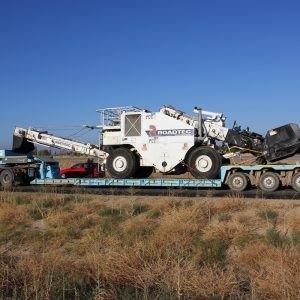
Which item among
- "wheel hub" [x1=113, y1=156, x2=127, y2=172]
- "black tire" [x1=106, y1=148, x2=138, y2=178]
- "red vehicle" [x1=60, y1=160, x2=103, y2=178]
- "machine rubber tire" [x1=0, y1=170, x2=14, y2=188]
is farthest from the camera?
"red vehicle" [x1=60, y1=160, x2=103, y2=178]

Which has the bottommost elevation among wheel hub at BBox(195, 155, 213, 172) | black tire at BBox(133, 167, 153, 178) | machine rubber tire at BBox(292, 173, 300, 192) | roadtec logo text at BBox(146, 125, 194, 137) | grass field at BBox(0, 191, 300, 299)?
grass field at BBox(0, 191, 300, 299)

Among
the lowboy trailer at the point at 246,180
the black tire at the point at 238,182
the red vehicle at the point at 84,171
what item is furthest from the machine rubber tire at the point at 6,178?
the black tire at the point at 238,182

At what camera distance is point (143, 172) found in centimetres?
2228

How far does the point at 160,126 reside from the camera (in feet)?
67.5

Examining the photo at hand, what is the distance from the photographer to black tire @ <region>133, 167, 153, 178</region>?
21.7 meters

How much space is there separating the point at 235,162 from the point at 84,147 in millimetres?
7066

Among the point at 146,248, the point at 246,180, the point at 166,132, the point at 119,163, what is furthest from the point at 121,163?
the point at 146,248

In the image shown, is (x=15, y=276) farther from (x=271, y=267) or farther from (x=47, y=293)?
(x=271, y=267)

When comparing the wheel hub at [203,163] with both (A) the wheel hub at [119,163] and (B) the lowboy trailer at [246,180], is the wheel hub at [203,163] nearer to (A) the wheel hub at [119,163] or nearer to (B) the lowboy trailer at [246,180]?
(B) the lowboy trailer at [246,180]

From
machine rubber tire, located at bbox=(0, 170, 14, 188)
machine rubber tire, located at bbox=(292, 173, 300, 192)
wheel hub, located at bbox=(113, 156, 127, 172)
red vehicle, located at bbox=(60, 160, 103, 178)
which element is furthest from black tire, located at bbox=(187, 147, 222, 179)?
machine rubber tire, located at bbox=(0, 170, 14, 188)

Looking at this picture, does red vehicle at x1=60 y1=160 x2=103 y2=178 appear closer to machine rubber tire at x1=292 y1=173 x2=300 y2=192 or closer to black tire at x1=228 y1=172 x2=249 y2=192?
black tire at x1=228 y1=172 x2=249 y2=192

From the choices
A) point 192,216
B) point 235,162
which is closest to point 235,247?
point 192,216

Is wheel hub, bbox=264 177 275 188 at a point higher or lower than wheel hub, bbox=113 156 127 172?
lower

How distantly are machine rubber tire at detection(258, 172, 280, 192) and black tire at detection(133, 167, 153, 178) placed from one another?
5.43 meters
